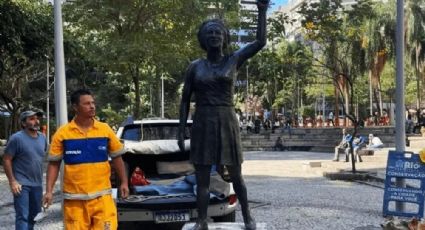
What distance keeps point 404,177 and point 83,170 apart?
200 inches

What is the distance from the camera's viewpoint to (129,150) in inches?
303

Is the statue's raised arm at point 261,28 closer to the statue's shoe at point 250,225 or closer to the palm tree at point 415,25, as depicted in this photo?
the statue's shoe at point 250,225

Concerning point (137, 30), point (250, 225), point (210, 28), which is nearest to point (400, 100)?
point (250, 225)

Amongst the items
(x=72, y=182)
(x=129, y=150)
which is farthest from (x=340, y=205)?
(x=72, y=182)

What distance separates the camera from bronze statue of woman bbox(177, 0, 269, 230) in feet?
17.6

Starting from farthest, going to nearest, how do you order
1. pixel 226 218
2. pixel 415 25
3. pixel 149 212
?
pixel 415 25
pixel 226 218
pixel 149 212

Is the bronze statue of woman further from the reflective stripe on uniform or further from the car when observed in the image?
the car

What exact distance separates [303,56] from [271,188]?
67.1ft

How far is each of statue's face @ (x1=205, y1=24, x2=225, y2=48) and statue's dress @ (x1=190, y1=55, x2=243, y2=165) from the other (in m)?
0.19

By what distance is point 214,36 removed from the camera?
17.6 feet

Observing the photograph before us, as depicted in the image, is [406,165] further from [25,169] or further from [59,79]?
[25,169]

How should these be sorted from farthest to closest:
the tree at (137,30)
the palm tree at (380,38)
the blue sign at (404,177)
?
the palm tree at (380,38) → the tree at (137,30) → the blue sign at (404,177)

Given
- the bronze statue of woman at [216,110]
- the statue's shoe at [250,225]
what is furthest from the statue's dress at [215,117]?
Answer: the statue's shoe at [250,225]

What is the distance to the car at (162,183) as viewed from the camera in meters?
6.98
